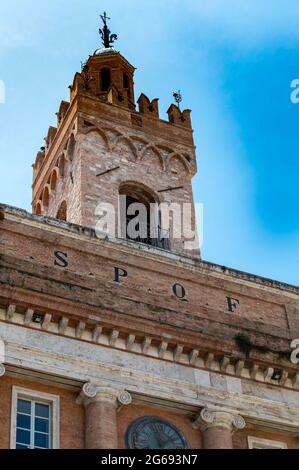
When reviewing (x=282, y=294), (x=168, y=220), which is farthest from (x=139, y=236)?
(x=282, y=294)

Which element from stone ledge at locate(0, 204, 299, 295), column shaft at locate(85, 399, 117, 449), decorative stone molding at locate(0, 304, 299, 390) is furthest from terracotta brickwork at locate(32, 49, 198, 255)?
column shaft at locate(85, 399, 117, 449)

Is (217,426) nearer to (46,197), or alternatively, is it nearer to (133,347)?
(133,347)

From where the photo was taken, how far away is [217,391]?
73.8ft

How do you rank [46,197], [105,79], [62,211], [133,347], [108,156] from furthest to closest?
[105,79], [46,197], [62,211], [108,156], [133,347]

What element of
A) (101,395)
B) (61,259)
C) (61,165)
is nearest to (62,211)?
(61,165)

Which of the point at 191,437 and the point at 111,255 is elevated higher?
the point at 111,255

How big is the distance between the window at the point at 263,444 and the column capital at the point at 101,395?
280 centimetres

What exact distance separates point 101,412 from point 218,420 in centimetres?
250

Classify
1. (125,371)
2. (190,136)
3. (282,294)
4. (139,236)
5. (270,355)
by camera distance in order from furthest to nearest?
(190,136)
(139,236)
(282,294)
(270,355)
(125,371)

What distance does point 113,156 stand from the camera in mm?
31641

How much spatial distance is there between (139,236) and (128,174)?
7.36 feet

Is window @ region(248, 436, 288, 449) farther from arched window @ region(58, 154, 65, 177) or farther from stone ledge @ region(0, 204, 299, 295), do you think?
Result: arched window @ region(58, 154, 65, 177)

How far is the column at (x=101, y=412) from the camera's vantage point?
2062cm

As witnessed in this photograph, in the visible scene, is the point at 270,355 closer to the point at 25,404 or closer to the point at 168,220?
the point at 25,404
